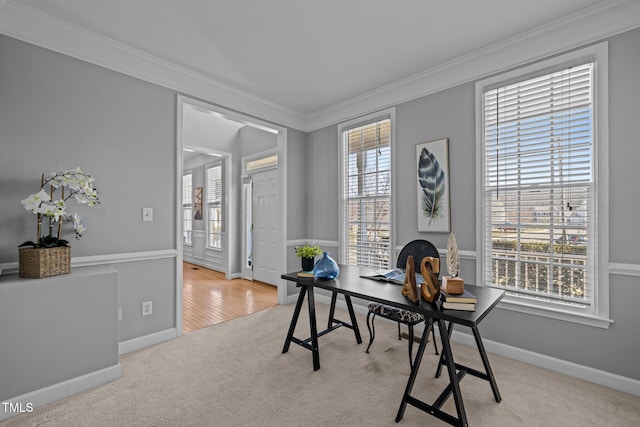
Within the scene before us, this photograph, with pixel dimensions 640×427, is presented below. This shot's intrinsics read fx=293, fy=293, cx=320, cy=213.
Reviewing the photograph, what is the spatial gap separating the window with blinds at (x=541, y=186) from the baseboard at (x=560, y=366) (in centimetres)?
46

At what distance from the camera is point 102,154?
102 inches

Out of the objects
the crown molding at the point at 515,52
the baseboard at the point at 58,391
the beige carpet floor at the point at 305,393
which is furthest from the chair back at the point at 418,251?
the baseboard at the point at 58,391

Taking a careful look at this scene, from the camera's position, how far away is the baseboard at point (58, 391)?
186 cm

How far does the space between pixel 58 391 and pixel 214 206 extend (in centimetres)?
485

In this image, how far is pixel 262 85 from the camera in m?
3.47

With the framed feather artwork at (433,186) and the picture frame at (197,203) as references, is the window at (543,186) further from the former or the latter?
the picture frame at (197,203)

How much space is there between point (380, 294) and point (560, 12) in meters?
2.54

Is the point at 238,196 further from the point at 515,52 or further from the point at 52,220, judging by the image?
the point at 515,52

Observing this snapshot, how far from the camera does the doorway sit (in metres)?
3.11

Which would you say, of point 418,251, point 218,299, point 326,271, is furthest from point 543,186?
point 218,299

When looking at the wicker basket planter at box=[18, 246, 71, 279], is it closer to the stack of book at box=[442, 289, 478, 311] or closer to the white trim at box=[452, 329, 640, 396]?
the stack of book at box=[442, 289, 478, 311]

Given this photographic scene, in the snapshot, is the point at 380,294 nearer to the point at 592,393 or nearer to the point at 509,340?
the point at 509,340

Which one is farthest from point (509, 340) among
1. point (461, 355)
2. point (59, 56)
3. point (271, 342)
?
point (59, 56)

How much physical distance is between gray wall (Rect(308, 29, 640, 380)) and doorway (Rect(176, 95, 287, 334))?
1715mm
